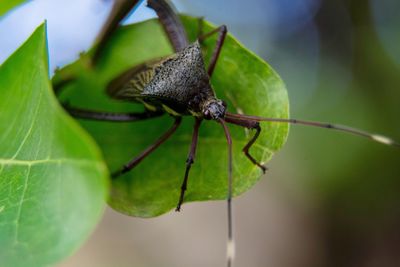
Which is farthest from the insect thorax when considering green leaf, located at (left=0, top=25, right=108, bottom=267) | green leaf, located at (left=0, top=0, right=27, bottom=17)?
green leaf, located at (left=0, top=25, right=108, bottom=267)

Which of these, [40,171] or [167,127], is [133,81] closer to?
[167,127]

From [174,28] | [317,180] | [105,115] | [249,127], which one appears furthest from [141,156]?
[317,180]

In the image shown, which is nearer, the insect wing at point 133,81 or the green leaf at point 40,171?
the green leaf at point 40,171

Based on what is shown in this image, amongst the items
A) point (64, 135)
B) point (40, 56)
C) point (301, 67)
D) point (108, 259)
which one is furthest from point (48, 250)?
point (108, 259)

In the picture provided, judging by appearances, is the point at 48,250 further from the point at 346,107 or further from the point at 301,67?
the point at 301,67

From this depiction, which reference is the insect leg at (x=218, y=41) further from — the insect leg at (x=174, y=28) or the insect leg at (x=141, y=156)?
the insect leg at (x=141, y=156)

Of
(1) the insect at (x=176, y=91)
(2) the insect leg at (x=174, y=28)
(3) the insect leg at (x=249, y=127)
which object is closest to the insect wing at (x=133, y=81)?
(1) the insect at (x=176, y=91)
